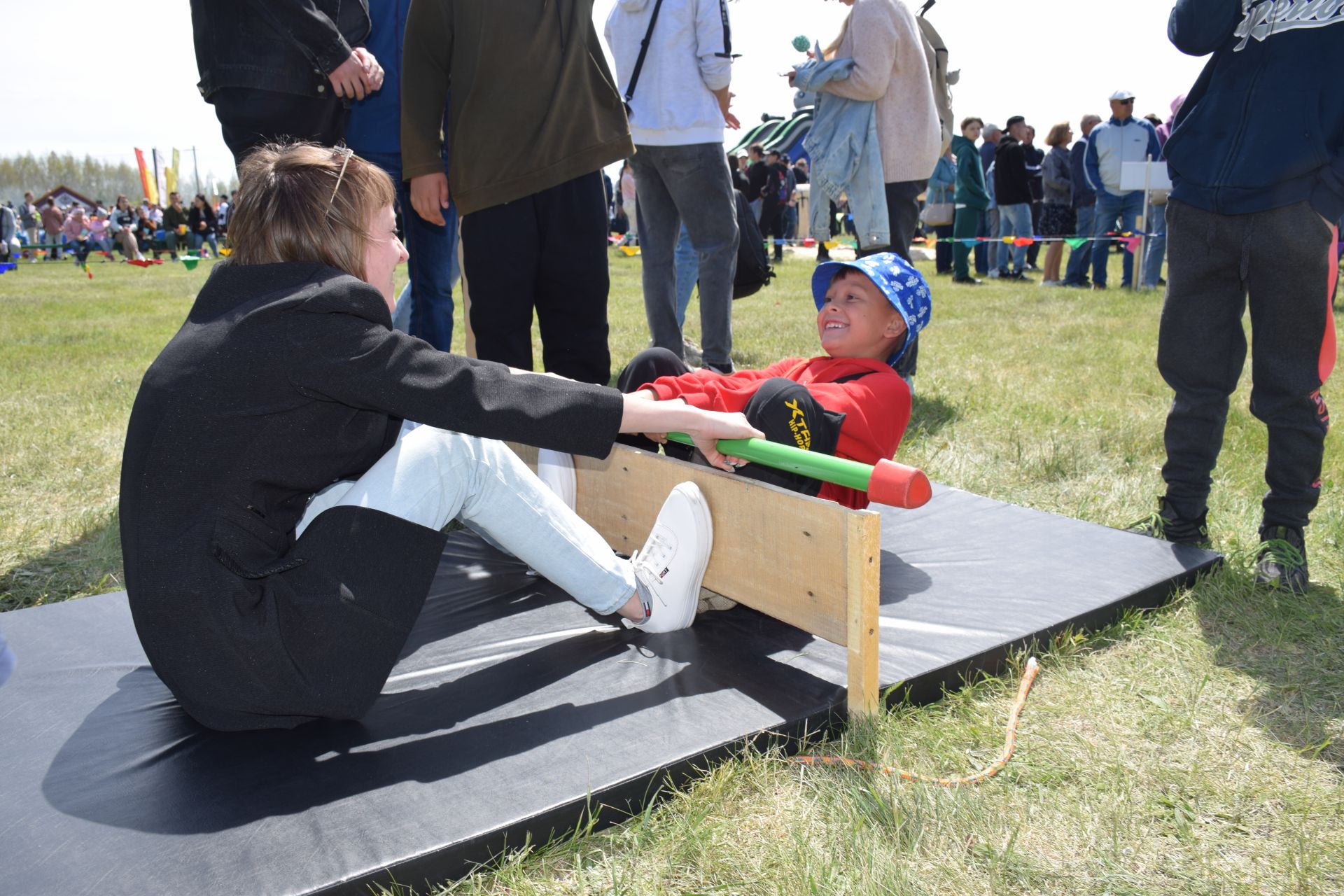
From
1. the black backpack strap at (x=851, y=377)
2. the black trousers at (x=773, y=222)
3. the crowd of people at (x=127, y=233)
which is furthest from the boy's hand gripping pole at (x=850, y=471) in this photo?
the crowd of people at (x=127, y=233)

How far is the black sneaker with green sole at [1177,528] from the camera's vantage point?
323 cm

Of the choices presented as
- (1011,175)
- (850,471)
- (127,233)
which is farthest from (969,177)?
(127,233)

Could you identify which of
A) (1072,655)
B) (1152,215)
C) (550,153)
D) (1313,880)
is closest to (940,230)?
(1152,215)

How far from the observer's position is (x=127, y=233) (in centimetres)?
2562

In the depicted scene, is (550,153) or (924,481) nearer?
(924,481)

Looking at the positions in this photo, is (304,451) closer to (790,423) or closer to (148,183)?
(790,423)

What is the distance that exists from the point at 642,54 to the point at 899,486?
366 cm

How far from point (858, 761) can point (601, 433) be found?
871 mm

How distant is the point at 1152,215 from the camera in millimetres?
11328

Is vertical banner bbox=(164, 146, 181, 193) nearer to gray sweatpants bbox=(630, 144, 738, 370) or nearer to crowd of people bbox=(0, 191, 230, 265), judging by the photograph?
crowd of people bbox=(0, 191, 230, 265)

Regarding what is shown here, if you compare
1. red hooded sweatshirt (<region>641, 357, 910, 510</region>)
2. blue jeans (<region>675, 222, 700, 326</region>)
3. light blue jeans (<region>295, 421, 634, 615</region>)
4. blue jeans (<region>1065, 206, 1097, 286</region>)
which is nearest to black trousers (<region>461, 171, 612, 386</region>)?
red hooded sweatshirt (<region>641, 357, 910, 510</region>)

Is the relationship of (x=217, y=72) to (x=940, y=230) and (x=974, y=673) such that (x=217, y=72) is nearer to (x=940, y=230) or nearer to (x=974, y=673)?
(x=974, y=673)

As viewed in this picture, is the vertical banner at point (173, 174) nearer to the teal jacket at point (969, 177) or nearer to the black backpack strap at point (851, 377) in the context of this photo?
the teal jacket at point (969, 177)

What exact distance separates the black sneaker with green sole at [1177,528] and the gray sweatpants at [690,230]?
2427 millimetres
